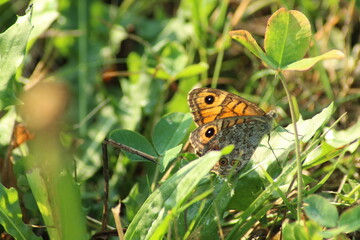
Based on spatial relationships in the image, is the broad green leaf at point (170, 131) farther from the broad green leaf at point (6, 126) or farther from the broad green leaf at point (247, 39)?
the broad green leaf at point (6, 126)

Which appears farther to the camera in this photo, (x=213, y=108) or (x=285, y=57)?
(x=213, y=108)

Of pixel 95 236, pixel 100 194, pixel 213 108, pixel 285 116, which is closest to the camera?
pixel 95 236

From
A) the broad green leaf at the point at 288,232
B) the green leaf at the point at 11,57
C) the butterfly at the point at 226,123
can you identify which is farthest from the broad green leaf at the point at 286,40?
the green leaf at the point at 11,57

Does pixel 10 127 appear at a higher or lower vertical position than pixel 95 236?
higher

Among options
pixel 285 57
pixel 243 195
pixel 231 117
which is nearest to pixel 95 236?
pixel 243 195

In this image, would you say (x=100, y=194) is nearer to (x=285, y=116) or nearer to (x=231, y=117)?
(x=231, y=117)

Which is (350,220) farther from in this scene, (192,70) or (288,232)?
(192,70)

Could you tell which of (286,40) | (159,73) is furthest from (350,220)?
(159,73)

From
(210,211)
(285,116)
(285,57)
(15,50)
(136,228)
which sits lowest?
(285,116)
